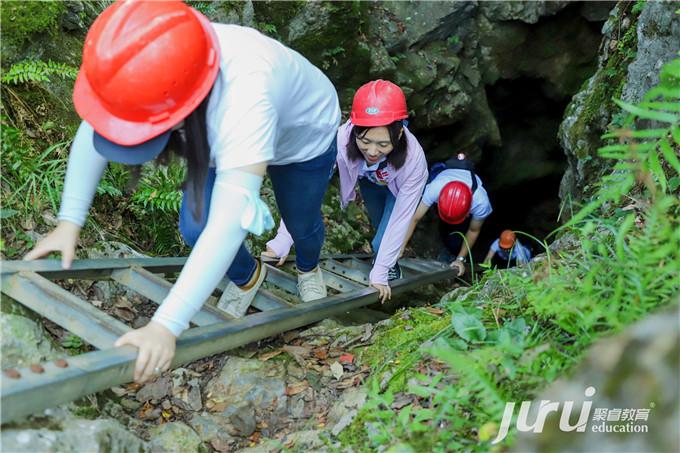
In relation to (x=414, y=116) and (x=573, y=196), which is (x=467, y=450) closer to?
(x=573, y=196)

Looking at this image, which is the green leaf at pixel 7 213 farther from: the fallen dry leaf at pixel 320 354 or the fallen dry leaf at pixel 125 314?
the fallen dry leaf at pixel 320 354

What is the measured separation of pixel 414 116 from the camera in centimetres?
796

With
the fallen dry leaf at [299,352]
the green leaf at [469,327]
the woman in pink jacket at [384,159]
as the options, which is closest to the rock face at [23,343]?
the fallen dry leaf at [299,352]

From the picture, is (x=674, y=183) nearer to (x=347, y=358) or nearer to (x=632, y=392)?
(x=347, y=358)

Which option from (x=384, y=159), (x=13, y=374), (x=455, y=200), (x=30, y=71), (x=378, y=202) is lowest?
(x=455, y=200)

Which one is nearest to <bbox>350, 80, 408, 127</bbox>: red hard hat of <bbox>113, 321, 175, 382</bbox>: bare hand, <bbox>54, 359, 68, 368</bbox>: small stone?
<bbox>113, 321, 175, 382</bbox>: bare hand

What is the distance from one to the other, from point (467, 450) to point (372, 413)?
0.48 meters

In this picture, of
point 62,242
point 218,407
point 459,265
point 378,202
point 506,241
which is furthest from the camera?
point 506,241

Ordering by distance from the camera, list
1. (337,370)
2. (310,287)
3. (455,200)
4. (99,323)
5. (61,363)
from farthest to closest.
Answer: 1. (455,200)
2. (310,287)
3. (337,370)
4. (99,323)
5. (61,363)

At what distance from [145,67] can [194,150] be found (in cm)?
36

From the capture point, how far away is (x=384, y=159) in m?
4.29

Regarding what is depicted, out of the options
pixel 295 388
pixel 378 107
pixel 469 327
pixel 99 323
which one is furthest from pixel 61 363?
pixel 378 107

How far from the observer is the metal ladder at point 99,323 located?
172cm

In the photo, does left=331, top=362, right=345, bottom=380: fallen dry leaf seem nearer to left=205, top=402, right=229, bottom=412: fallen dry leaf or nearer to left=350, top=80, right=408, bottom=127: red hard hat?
left=205, top=402, right=229, bottom=412: fallen dry leaf
